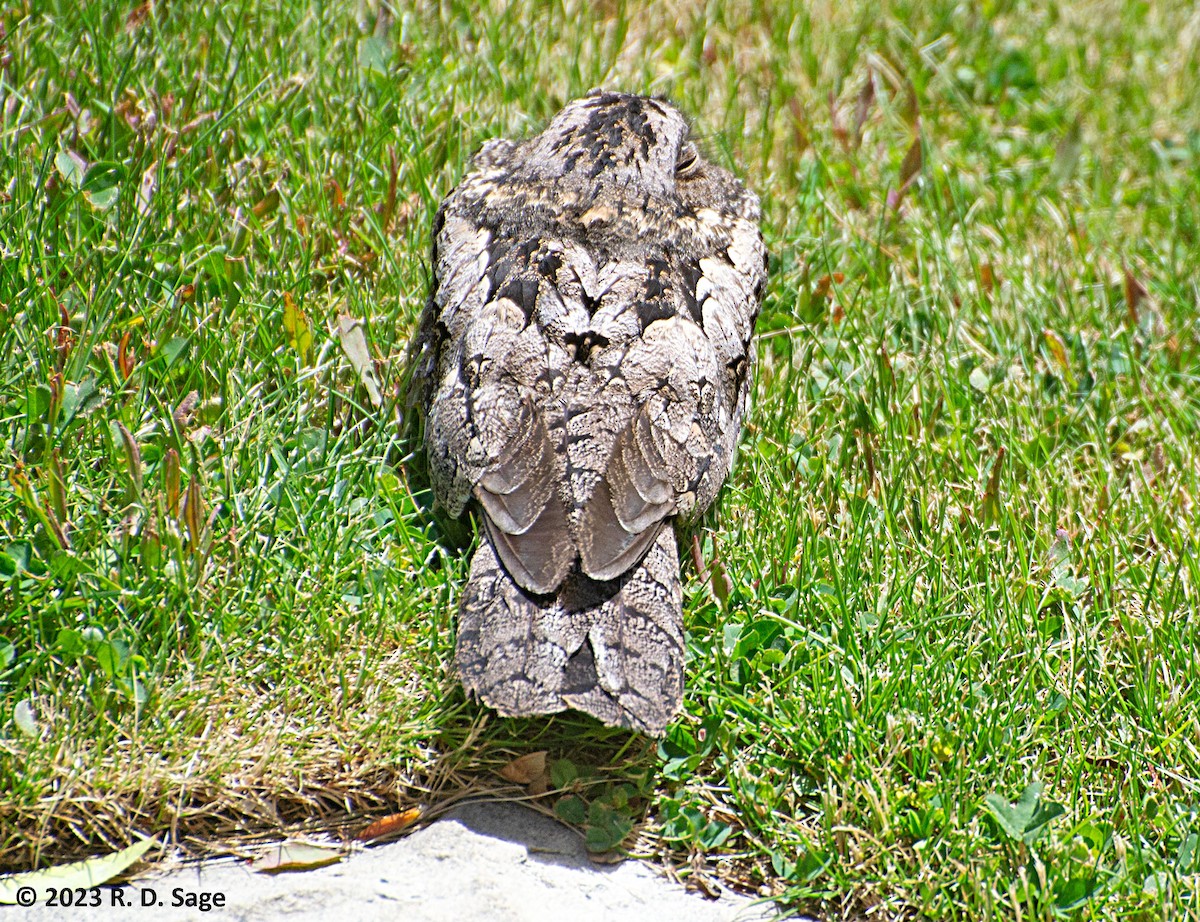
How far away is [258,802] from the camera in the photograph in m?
2.80

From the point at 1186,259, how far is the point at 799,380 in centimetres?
208

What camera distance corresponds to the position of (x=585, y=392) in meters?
3.27

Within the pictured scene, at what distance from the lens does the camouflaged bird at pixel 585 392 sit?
9.34 feet

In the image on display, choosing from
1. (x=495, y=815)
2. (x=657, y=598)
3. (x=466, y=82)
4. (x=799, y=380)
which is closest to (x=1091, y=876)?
(x=657, y=598)

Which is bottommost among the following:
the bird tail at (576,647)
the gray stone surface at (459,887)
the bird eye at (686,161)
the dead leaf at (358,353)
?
the gray stone surface at (459,887)

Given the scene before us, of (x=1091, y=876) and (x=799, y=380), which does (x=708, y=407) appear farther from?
(x=1091, y=876)

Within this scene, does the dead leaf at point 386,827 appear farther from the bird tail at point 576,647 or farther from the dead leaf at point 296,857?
the bird tail at point 576,647

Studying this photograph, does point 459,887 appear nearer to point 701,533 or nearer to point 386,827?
point 386,827

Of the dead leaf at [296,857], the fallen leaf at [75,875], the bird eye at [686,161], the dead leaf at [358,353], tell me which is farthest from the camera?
the bird eye at [686,161]

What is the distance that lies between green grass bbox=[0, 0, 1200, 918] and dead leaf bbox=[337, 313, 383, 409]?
0.22ft

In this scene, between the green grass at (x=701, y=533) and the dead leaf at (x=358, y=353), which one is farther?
the dead leaf at (x=358, y=353)

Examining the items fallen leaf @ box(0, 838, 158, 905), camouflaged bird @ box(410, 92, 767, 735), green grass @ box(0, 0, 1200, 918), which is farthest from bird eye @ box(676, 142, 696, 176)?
fallen leaf @ box(0, 838, 158, 905)

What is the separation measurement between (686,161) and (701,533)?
1.45m

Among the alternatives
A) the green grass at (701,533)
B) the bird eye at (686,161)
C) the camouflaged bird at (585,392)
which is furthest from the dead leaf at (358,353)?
the bird eye at (686,161)
